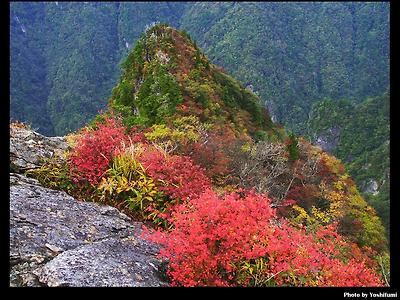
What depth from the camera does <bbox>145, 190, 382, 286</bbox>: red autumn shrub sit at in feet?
18.3

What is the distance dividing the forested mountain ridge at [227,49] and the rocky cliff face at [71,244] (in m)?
100

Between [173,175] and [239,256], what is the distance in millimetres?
3052

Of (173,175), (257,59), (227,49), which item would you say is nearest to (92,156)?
(173,175)

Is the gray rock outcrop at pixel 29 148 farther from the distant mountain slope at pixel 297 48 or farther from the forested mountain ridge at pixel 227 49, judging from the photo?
the distant mountain slope at pixel 297 48

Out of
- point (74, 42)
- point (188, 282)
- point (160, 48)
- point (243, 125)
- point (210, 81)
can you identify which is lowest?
point (188, 282)

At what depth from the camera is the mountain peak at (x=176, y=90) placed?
19.4m

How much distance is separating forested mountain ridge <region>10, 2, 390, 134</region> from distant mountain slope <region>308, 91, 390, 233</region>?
821cm

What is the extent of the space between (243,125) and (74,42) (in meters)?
141

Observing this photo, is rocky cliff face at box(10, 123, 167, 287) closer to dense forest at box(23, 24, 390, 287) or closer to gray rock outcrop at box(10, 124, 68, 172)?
gray rock outcrop at box(10, 124, 68, 172)

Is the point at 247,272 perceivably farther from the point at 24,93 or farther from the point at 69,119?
the point at 24,93

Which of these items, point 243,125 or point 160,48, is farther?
point 160,48

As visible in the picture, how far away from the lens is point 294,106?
4980 inches

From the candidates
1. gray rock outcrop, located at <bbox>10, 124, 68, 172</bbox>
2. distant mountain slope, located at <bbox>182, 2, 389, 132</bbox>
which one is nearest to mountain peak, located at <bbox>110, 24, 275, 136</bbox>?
gray rock outcrop, located at <bbox>10, 124, 68, 172</bbox>
